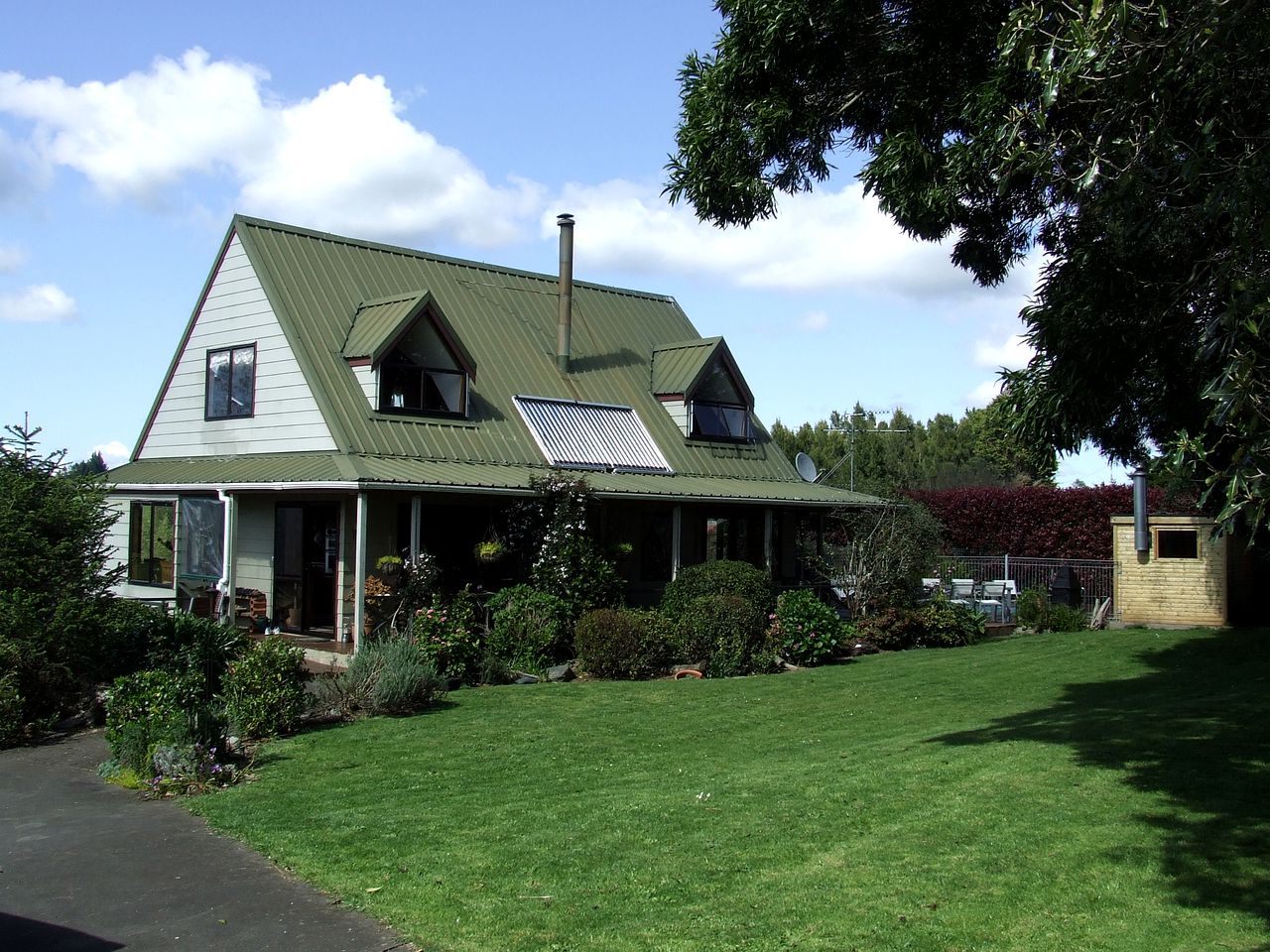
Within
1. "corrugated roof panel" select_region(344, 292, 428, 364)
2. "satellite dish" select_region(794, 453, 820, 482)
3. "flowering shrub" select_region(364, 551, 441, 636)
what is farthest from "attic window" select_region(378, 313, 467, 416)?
"satellite dish" select_region(794, 453, 820, 482)

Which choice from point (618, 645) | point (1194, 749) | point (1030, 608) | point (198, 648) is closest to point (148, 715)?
point (198, 648)

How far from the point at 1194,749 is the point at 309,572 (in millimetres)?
13696

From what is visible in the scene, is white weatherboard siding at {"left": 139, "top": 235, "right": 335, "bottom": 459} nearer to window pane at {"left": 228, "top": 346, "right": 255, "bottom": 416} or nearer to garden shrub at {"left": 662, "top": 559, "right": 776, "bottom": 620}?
window pane at {"left": 228, "top": 346, "right": 255, "bottom": 416}

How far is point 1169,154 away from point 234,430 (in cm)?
1674

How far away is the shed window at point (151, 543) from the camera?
69.0 ft

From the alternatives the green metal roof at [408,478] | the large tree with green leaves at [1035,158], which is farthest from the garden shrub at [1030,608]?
the large tree with green leaves at [1035,158]

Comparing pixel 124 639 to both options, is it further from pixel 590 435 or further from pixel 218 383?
pixel 590 435

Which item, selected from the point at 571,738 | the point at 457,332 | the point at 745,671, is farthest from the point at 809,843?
the point at 457,332

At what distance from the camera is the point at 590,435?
73.4 feet

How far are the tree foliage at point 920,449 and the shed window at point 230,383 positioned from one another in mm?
30792

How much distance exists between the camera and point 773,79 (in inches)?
450

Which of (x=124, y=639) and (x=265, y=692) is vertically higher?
(x=124, y=639)

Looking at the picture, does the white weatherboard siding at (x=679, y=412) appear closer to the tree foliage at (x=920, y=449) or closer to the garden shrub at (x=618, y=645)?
the garden shrub at (x=618, y=645)

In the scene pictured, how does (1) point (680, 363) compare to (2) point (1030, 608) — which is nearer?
(2) point (1030, 608)
